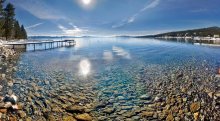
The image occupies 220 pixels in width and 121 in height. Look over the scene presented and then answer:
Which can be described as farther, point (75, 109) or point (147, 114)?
point (75, 109)

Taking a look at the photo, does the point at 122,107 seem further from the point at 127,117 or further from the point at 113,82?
the point at 113,82

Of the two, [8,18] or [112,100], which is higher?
[8,18]

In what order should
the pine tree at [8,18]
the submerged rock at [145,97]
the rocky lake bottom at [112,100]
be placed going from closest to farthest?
the rocky lake bottom at [112,100], the submerged rock at [145,97], the pine tree at [8,18]

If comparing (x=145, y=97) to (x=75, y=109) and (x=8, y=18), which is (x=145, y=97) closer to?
(x=75, y=109)

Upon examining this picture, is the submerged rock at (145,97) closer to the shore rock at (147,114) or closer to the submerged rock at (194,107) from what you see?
the shore rock at (147,114)

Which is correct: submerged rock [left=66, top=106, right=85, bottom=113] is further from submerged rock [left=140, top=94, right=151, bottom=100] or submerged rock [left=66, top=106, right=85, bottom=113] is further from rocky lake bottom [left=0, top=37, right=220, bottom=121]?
submerged rock [left=140, top=94, right=151, bottom=100]

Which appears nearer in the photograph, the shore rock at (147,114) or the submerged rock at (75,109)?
the shore rock at (147,114)

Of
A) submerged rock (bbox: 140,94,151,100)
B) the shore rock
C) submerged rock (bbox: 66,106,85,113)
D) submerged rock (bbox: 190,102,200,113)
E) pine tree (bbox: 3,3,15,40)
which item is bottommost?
the shore rock

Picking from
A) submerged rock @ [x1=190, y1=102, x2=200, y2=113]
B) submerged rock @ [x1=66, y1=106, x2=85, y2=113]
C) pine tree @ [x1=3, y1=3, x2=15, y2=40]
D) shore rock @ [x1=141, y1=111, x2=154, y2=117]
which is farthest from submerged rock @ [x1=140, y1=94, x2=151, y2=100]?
pine tree @ [x1=3, y1=3, x2=15, y2=40]

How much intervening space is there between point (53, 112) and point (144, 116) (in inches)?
203

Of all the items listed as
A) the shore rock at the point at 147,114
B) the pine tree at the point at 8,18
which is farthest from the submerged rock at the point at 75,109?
the pine tree at the point at 8,18

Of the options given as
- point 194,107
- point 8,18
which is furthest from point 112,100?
point 8,18

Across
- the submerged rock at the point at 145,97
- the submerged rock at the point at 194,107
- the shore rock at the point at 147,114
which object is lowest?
the shore rock at the point at 147,114

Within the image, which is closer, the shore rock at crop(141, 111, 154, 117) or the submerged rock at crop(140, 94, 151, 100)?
the shore rock at crop(141, 111, 154, 117)
